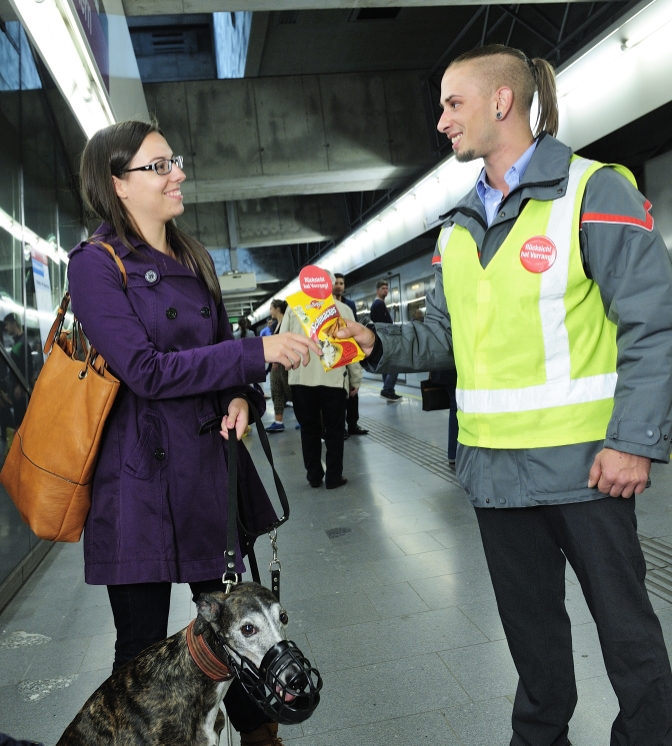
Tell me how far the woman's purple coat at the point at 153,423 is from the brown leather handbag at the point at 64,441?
5cm

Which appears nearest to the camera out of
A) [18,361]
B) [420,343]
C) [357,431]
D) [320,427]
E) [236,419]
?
[236,419]

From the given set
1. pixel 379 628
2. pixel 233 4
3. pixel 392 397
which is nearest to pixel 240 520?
pixel 379 628

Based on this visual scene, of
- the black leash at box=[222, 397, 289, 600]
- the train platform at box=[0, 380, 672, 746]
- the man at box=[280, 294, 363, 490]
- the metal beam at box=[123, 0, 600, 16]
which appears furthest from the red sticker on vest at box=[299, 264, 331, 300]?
the man at box=[280, 294, 363, 490]

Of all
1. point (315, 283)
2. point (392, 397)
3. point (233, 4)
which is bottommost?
point (392, 397)

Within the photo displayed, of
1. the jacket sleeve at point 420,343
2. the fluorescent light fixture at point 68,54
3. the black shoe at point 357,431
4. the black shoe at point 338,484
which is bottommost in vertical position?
the black shoe at point 357,431

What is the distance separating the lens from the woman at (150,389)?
1.68m

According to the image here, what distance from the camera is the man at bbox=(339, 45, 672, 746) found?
1.60 m

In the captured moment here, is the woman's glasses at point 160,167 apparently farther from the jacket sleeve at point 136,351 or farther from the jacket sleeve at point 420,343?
the jacket sleeve at point 420,343

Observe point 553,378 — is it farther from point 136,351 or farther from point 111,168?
point 111,168

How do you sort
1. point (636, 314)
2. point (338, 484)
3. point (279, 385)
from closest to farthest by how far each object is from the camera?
Answer: point (636, 314) → point (338, 484) → point (279, 385)

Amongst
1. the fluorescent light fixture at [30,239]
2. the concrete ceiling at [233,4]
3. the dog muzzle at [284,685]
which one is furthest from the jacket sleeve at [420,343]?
the concrete ceiling at [233,4]

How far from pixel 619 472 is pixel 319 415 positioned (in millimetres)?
5111

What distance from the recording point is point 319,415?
261 inches

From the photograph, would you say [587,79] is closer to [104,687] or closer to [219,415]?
[219,415]
